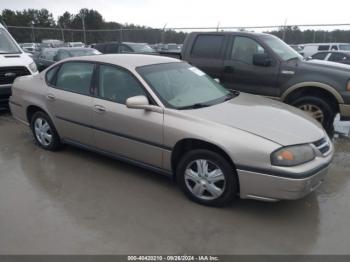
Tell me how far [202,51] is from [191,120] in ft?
12.1

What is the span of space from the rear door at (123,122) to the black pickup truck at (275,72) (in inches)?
114

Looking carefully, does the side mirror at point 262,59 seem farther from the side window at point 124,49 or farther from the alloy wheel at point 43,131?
the side window at point 124,49

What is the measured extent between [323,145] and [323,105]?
2560mm

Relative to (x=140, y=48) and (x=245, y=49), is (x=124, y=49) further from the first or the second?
(x=245, y=49)

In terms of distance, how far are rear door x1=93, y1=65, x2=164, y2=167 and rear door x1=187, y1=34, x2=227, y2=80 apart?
2850 mm

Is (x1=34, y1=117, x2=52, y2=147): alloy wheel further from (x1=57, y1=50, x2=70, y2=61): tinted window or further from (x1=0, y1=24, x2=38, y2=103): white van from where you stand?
(x1=57, y1=50, x2=70, y2=61): tinted window

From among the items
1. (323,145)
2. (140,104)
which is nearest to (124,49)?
(140,104)

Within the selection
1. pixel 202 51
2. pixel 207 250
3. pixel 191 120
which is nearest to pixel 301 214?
pixel 207 250

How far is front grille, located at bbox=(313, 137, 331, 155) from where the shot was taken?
12.3 ft

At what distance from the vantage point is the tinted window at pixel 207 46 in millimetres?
7041

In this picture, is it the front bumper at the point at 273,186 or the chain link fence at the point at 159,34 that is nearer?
the front bumper at the point at 273,186

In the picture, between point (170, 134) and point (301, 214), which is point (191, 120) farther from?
point (301, 214)

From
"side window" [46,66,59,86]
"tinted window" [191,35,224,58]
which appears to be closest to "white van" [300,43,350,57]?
"tinted window" [191,35,224,58]

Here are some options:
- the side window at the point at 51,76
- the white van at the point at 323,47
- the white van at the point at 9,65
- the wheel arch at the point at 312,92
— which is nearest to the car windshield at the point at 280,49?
the wheel arch at the point at 312,92
